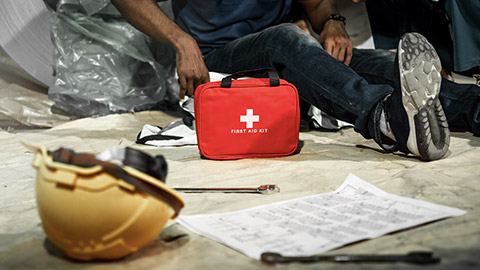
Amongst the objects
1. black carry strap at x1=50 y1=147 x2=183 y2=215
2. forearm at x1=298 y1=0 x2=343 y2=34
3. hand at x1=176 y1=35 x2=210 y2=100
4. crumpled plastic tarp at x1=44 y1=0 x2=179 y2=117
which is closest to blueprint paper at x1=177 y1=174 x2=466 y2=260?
black carry strap at x1=50 y1=147 x2=183 y2=215

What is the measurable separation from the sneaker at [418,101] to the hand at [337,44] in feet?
2.38

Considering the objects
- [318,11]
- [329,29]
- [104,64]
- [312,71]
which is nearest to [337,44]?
[329,29]

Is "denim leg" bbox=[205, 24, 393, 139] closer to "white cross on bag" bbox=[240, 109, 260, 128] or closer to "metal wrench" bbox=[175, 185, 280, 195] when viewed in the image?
"white cross on bag" bbox=[240, 109, 260, 128]

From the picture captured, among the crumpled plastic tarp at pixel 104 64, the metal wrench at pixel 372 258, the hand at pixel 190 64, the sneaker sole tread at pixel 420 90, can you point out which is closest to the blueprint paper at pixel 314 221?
the metal wrench at pixel 372 258

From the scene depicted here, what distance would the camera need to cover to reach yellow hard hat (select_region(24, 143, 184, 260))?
76 cm

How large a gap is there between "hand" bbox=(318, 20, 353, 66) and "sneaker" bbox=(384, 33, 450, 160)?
0.72 meters

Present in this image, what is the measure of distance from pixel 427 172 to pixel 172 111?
170 cm

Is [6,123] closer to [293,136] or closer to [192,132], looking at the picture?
[192,132]

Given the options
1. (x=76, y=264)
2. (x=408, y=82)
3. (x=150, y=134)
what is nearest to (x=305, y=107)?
(x=150, y=134)

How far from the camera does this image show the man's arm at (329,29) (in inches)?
85.8

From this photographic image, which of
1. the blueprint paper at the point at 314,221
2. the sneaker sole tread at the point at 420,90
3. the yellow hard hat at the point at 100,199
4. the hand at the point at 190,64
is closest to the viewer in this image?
the yellow hard hat at the point at 100,199

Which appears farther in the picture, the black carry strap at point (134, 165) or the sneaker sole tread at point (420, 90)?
the sneaker sole tread at point (420, 90)

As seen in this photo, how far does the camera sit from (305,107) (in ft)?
7.51

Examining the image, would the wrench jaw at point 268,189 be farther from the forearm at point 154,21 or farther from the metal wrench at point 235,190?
the forearm at point 154,21
